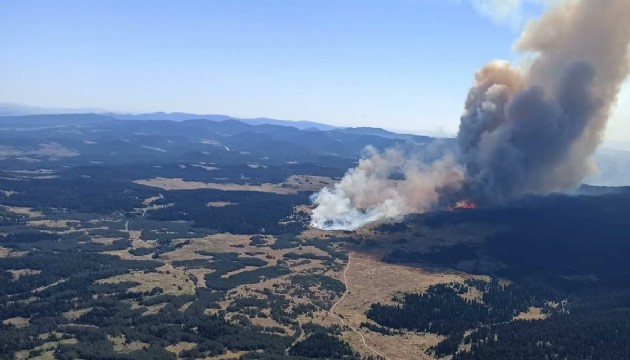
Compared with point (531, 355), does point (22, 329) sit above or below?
below

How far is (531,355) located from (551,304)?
4258cm

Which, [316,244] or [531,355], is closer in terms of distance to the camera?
[531,355]

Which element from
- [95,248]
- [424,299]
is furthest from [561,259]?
[95,248]

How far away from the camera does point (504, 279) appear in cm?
16375

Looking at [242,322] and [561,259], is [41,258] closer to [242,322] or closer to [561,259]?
[242,322]

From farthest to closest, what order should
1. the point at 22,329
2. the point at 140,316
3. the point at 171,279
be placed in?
the point at 171,279 < the point at 140,316 < the point at 22,329

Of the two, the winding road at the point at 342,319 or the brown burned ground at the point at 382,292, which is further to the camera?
the brown burned ground at the point at 382,292

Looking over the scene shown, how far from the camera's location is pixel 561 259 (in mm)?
181250

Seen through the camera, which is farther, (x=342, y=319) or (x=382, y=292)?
(x=382, y=292)

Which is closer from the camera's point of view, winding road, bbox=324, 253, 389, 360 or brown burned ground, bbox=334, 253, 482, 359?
winding road, bbox=324, 253, 389, 360

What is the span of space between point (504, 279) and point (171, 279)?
3314 inches

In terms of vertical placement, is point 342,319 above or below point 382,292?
below

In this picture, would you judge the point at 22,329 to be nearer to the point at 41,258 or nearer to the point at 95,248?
the point at 41,258

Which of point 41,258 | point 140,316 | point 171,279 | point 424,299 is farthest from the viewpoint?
point 41,258
